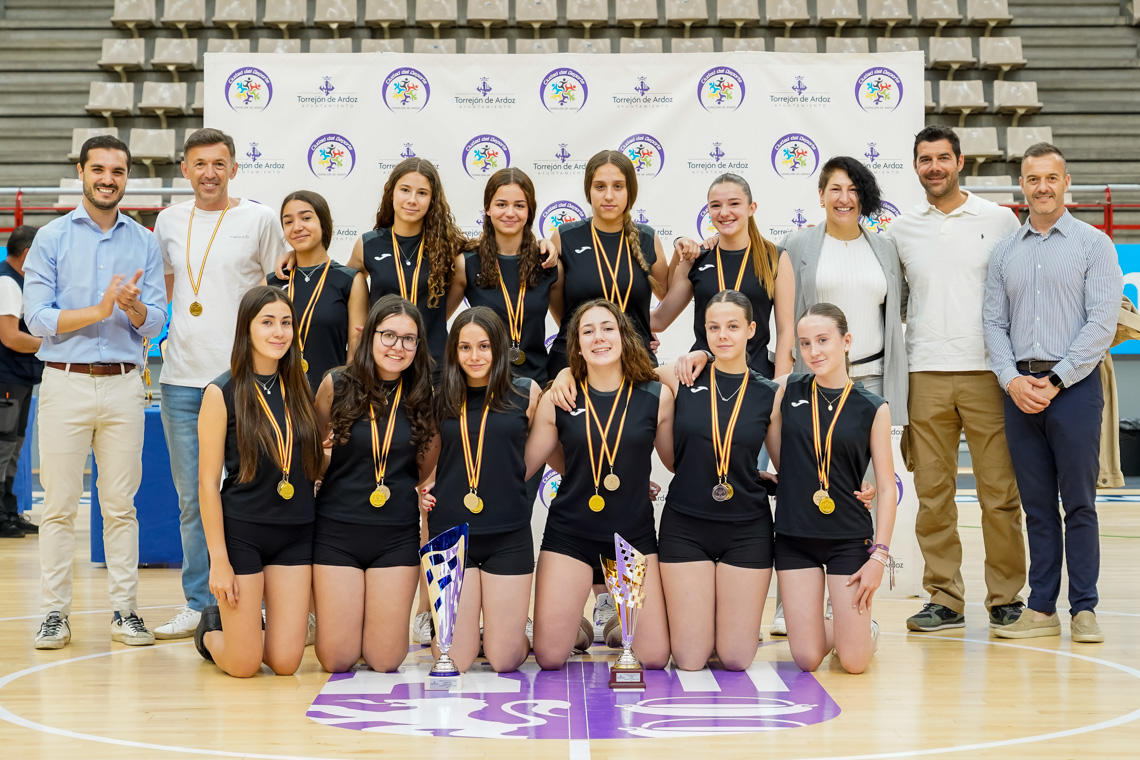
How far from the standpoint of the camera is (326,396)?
12.6 ft

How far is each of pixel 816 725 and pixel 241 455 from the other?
2010 millimetres

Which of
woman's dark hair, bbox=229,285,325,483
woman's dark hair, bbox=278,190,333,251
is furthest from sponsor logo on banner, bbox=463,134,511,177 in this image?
woman's dark hair, bbox=229,285,325,483

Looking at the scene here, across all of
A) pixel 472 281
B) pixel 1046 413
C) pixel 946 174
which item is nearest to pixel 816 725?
pixel 1046 413

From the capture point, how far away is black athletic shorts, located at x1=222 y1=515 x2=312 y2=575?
3.64 m

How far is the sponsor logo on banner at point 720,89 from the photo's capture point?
592 centimetres

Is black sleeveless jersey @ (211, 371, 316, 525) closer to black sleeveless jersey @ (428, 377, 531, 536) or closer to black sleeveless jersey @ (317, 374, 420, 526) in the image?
black sleeveless jersey @ (317, 374, 420, 526)

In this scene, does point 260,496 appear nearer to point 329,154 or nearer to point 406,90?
point 329,154

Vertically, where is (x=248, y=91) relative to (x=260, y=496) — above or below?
above

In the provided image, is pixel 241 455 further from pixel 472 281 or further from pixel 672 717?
pixel 672 717

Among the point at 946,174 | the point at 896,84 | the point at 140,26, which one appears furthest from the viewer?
the point at 140,26

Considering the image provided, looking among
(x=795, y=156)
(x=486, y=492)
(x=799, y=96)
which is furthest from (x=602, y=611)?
(x=799, y=96)

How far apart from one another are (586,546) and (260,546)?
110 centimetres

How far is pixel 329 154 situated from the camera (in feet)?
19.4

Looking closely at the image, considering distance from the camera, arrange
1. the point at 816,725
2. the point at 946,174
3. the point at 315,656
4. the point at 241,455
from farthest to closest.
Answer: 1. the point at 946,174
2. the point at 315,656
3. the point at 241,455
4. the point at 816,725
